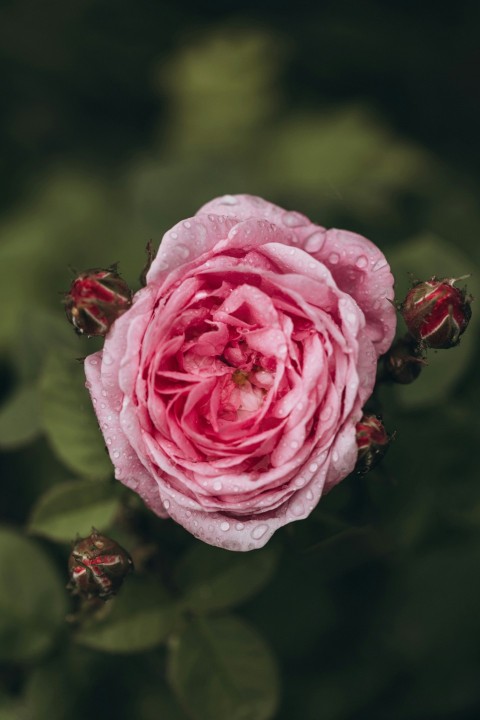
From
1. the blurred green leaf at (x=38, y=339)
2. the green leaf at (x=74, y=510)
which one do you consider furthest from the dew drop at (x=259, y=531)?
the blurred green leaf at (x=38, y=339)

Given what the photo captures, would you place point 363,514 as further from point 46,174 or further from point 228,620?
point 46,174

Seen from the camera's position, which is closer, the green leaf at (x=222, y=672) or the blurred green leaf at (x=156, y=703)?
the green leaf at (x=222, y=672)

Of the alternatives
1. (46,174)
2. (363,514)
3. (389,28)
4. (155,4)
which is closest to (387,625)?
(363,514)

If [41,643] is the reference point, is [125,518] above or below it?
above

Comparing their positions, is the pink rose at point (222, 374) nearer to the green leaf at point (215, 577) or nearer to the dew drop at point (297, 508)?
the dew drop at point (297, 508)

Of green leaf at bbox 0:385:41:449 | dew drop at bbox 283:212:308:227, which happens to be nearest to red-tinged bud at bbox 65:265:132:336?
dew drop at bbox 283:212:308:227

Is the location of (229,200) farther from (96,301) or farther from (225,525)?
(225,525)

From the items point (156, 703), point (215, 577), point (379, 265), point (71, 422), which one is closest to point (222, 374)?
point (379, 265)
